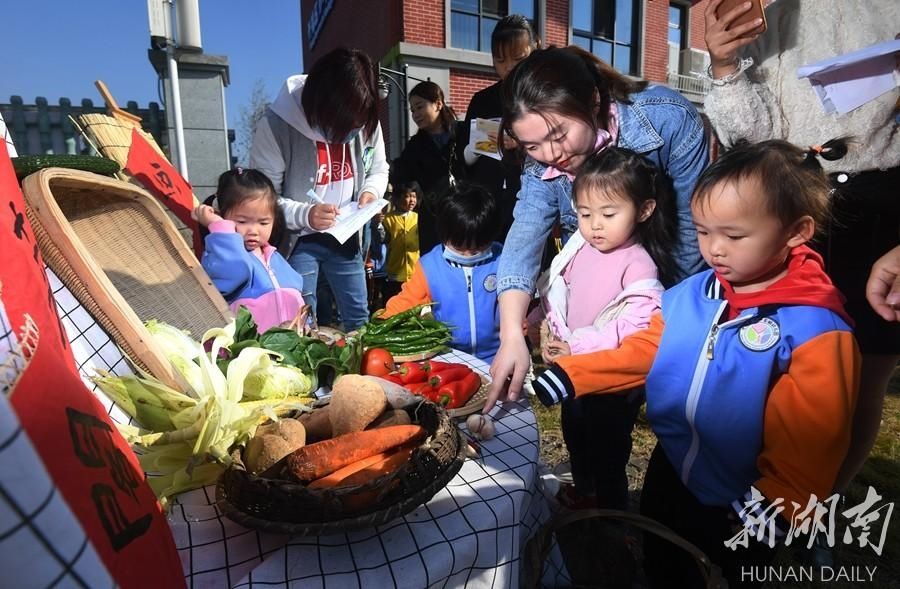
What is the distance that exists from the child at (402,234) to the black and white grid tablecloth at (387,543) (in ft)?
14.8

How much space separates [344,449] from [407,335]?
1.07 meters

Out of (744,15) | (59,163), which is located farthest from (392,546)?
(744,15)

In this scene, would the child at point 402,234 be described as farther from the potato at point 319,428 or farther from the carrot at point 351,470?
the carrot at point 351,470

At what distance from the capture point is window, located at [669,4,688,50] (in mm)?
15477

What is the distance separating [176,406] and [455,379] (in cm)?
75

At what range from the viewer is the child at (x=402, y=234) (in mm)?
5656

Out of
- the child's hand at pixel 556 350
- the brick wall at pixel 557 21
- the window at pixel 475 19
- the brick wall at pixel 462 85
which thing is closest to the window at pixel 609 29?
the brick wall at pixel 557 21

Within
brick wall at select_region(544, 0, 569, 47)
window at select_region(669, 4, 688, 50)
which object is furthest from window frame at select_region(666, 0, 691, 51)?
brick wall at select_region(544, 0, 569, 47)

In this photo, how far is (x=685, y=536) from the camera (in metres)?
1.49

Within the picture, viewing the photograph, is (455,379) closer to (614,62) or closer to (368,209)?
(368,209)

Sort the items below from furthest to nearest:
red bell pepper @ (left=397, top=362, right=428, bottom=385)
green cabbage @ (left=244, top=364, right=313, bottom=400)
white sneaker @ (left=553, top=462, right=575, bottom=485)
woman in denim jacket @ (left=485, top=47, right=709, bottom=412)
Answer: white sneaker @ (left=553, top=462, right=575, bottom=485), woman in denim jacket @ (left=485, top=47, right=709, bottom=412), red bell pepper @ (left=397, top=362, right=428, bottom=385), green cabbage @ (left=244, top=364, right=313, bottom=400)

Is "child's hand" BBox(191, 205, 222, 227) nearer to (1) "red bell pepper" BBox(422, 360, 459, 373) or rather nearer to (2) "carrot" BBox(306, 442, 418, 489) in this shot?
(1) "red bell pepper" BBox(422, 360, 459, 373)

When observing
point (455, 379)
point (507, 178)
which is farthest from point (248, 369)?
point (507, 178)

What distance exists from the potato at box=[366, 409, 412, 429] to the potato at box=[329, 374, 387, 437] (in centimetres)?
2
